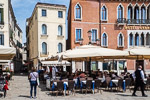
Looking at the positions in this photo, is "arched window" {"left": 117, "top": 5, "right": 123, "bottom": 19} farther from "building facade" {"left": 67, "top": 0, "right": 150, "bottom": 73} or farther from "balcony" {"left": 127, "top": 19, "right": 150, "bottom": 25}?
"balcony" {"left": 127, "top": 19, "right": 150, "bottom": 25}

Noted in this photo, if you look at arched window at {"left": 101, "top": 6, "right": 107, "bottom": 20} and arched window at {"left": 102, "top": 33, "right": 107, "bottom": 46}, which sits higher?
arched window at {"left": 101, "top": 6, "right": 107, "bottom": 20}

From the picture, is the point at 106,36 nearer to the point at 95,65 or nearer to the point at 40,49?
the point at 95,65

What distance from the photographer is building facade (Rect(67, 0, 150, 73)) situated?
3020 centimetres

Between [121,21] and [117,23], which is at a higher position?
[121,21]

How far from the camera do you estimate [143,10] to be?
3169 centimetres

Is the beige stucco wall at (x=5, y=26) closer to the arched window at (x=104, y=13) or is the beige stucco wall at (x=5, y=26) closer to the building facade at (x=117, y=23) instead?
the building facade at (x=117, y=23)

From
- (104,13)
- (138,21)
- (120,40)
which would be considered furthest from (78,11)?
(138,21)

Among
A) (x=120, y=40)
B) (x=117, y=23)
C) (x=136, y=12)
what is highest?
(x=136, y=12)

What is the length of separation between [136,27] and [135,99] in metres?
21.8

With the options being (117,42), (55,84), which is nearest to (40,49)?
(117,42)

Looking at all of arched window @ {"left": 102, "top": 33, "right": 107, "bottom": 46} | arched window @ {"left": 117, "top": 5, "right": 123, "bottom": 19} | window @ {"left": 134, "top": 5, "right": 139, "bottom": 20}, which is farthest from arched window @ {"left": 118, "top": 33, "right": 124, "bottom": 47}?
window @ {"left": 134, "top": 5, "right": 139, "bottom": 20}

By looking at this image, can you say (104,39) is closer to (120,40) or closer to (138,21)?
(120,40)

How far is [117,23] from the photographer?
3070 cm

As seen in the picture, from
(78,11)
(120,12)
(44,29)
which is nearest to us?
(78,11)
